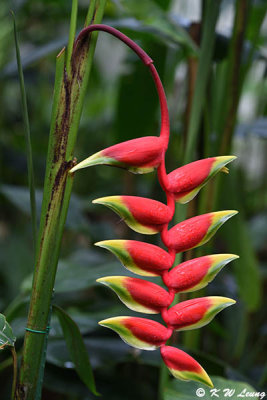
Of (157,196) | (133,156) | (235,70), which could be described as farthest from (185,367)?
(157,196)

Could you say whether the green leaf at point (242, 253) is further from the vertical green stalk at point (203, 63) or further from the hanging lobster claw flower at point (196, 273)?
the hanging lobster claw flower at point (196, 273)

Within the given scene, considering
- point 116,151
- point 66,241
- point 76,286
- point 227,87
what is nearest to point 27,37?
point 66,241

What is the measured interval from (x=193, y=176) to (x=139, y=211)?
43 mm

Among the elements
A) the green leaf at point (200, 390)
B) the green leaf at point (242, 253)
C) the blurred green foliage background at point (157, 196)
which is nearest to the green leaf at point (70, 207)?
the blurred green foliage background at point (157, 196)

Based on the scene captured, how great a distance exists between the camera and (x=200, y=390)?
39 centimetres

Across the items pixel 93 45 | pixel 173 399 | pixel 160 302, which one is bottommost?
pixel 173 399

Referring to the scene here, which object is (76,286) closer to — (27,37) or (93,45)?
(93,45)

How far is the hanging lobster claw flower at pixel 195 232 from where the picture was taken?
278 mm

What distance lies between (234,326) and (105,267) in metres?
0.56

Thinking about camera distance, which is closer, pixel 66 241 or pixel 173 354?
pixel 173 354

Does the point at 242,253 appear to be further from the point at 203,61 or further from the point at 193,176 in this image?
the point at 193,176

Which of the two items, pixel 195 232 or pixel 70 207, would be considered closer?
pixel 195 232

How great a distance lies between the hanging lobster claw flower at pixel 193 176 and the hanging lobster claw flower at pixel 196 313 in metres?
0.07

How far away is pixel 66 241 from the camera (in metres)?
1.27
